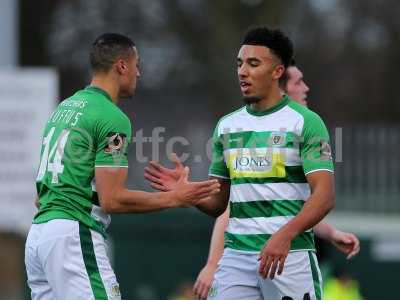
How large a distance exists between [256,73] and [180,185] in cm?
86

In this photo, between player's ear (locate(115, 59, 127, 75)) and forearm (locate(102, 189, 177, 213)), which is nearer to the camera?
forearm (locate(102, 189, 177, 213))

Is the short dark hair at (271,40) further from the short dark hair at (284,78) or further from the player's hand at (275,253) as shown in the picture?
the player's hand at (275,253)

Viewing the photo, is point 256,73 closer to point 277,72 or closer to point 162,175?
point 277,72

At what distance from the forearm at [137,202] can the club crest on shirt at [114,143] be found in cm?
24

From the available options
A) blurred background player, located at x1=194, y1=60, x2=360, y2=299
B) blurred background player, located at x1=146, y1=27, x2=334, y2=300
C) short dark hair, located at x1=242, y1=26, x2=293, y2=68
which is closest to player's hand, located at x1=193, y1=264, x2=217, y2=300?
blurred background player, located at x1=194, y1=60, x2=360, y2=299

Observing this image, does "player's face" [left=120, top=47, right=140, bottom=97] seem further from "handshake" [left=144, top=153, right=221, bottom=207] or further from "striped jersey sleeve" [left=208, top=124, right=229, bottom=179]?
"striped jersey sleeve" [left=208, top=124, right=229, bottom=179]

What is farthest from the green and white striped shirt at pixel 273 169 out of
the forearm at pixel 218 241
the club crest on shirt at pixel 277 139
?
the forearm at pixel 218 241

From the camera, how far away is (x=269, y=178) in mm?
7344

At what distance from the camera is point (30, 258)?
7.26 meters

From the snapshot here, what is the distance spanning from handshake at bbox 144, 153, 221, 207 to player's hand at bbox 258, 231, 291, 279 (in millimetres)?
467

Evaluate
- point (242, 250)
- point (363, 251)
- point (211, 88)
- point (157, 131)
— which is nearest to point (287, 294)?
point (242, 250)

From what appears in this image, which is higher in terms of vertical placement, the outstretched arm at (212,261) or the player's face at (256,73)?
the player's face at (256,73)

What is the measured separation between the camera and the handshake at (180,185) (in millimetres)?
7181

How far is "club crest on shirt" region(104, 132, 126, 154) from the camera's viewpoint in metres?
7.06
